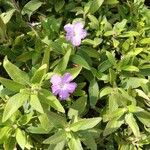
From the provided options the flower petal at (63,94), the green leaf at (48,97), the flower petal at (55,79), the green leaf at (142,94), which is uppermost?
the flower petal at (55,79)

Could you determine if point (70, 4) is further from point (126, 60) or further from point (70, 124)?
point (70, 124)

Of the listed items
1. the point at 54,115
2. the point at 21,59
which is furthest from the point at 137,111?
the point at 21,59

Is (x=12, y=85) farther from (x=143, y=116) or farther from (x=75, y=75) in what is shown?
(x=143, y=116)

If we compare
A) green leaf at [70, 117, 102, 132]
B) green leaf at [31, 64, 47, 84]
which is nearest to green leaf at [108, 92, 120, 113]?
green leaf at [70, 117, 102, 132]

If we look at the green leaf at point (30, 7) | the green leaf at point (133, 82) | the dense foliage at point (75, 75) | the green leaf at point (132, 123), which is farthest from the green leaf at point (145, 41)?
the green leaf at point (30, 7)

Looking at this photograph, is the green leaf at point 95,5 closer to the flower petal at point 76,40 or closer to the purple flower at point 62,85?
the flower petal at point 76,40

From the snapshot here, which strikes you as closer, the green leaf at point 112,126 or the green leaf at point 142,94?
the green leaf at point 112,126

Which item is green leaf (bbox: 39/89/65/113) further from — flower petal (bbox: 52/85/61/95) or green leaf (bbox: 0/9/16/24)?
green leaf (bbox: 0/9/16/24)
